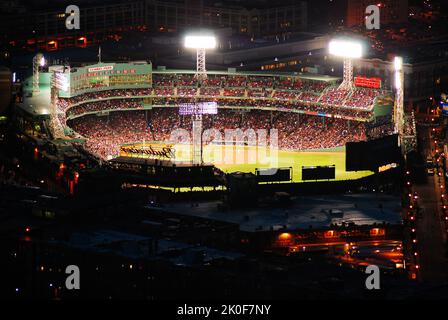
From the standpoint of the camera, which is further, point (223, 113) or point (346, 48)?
point (223, 113)

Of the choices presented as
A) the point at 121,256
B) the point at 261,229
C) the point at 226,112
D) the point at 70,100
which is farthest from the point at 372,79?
the point at 121,256

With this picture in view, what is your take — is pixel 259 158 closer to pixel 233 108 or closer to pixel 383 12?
pixel 233 108

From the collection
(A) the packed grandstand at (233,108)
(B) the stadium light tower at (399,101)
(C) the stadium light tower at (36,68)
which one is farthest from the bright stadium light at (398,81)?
(C) the stadium light tower at (36,68)

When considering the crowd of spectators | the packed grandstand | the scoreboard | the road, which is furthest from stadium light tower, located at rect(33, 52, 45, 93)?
the road

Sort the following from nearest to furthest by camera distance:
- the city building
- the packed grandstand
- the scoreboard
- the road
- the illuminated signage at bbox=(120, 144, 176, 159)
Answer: the road < the illuminated signage at bbox=(120, 144, 176, 159) < the packed grandstand < the scoreboard < the city building

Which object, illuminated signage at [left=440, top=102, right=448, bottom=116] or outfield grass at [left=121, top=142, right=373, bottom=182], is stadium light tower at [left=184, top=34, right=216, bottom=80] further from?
illuminated signage at [left=440, top=102, right=448, bottom=116]

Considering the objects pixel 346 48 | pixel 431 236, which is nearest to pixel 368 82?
pixel 346 48

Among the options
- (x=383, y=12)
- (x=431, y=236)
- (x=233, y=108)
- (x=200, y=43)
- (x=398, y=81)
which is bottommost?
(x=431, y=236)
